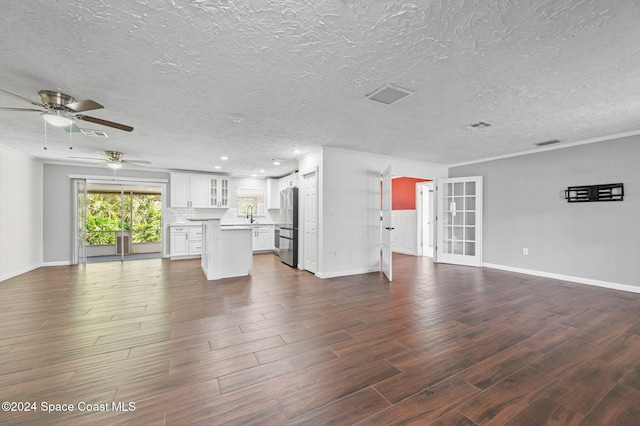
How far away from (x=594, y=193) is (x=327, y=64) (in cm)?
530

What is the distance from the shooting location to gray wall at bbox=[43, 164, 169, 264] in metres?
6.31

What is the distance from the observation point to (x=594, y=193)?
14.8 feet

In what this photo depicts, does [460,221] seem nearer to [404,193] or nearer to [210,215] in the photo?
[404,193]

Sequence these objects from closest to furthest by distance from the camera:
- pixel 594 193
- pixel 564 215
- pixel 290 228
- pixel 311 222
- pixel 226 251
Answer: pixel 594 193
pixel 564 215
pixel 226 251
pixel 311 222
pixel 290 228

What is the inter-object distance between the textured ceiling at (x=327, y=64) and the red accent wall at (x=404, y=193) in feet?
13.9

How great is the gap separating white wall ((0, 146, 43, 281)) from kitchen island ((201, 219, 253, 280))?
373 cm

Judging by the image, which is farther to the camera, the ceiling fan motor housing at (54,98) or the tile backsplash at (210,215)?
the tile backsplash at (210,215)

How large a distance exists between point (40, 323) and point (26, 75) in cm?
255

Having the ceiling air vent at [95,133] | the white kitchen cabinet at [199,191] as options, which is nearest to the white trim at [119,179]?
the white kitchen cabinet at [199,191]

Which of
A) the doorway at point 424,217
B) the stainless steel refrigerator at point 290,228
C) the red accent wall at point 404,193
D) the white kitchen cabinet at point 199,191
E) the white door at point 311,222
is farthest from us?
the red accent wall at point 404,193

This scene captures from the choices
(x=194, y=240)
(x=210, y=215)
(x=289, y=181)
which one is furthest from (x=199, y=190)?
(x=289, y=181)

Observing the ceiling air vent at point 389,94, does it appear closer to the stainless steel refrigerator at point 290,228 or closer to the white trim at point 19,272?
the stainless steel refrigerator at point 290,228

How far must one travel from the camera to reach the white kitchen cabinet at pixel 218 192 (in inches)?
317

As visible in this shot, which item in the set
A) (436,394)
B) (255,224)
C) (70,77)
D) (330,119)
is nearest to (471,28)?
(330,119)
